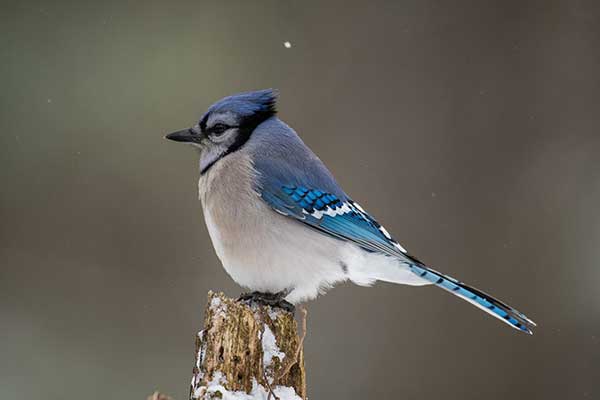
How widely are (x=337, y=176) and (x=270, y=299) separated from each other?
186cm

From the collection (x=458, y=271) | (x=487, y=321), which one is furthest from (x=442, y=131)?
(x=487, y=321)

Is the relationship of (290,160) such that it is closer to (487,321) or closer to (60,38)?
(487,321)

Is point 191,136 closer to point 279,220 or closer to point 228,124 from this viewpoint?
point 228,124

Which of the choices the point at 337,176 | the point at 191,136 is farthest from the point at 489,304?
the point at 337,176

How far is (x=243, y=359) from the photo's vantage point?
2.15m

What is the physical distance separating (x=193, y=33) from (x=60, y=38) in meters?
0.93

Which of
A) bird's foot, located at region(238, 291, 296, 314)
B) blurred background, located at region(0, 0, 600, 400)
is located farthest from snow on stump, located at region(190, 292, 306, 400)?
blurred background, located at region(0, 0, 600, 400)

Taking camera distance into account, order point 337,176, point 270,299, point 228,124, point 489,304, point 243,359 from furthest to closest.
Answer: point 337,176 < point 228,124 < point 270,299 < point 489,304 < point 243,359

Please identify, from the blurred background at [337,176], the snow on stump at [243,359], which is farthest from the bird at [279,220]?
the blurred background at [337,176]

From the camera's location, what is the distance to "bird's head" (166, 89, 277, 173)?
3.18m

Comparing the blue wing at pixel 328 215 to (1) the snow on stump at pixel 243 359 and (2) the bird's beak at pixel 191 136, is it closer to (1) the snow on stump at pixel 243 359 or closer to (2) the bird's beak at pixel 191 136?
(2) the bird's beak at pixel 191 136

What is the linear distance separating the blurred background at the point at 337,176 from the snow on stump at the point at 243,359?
222cm

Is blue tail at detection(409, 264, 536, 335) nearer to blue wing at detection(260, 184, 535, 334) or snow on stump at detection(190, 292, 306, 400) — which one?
blue wing at detection(260, 184, 535, 334)

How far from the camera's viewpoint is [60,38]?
531 centimetres
